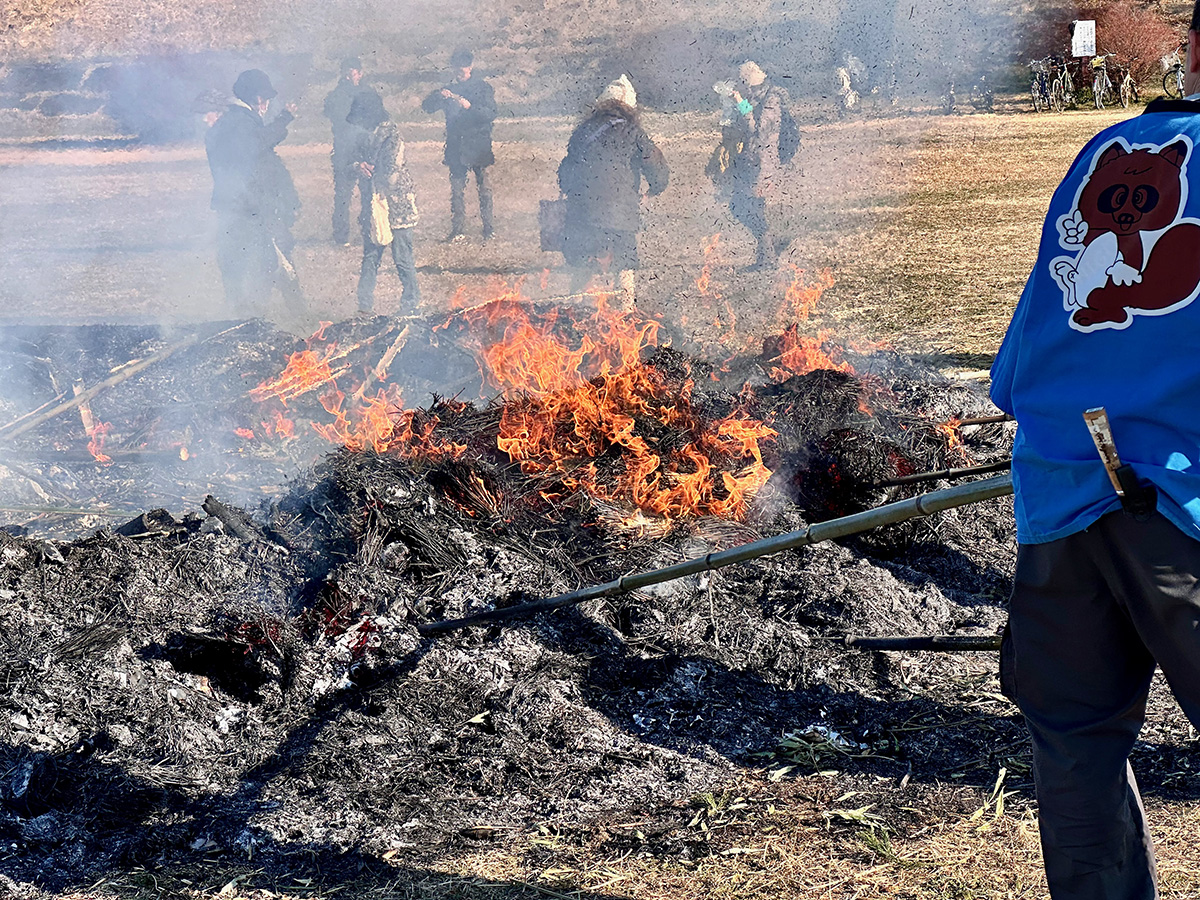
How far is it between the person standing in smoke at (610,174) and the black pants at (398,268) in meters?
2.12

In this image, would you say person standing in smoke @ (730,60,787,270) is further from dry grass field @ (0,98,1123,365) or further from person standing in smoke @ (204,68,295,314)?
person standing in smoke @ (204,68,295,314)

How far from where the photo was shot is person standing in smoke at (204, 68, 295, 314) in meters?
11.2

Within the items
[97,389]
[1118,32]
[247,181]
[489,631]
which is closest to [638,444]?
[489,631]

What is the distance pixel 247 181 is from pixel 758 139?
18.1 feet

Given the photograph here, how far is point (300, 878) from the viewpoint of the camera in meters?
3.17

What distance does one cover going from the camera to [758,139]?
11.3 metres

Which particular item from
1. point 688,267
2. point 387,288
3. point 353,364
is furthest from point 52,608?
point 688,267

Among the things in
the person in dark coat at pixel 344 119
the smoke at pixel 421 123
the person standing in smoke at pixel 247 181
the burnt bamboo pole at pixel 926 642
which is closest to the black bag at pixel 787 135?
the smoke at pixel 421 123

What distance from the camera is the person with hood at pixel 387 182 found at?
1107cm

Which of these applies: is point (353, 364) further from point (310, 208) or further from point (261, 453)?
point (310, 208)

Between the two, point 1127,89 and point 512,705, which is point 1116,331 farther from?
point 1127,89

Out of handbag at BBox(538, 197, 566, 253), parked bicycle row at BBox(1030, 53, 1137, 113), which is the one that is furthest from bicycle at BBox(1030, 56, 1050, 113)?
handbag at BBox(538, 197, 566, 253)

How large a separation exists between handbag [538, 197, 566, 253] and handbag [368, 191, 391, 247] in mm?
1871

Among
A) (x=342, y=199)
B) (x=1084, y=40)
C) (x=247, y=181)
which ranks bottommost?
(x=342, y=199)
